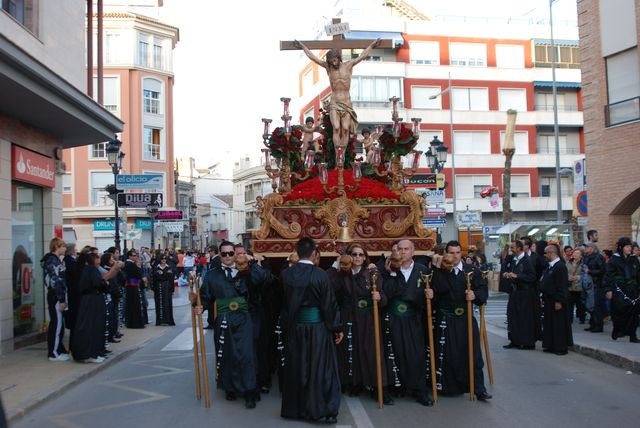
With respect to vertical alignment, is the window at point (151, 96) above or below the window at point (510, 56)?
below

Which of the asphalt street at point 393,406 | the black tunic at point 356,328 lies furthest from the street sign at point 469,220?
the black tunic at point 356,328

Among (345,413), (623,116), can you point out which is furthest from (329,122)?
(623,116)

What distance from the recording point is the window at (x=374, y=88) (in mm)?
41812

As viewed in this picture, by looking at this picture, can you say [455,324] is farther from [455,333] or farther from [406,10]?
[406,10]

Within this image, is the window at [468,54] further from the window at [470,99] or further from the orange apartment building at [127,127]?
the orange apartment building at [127,127]

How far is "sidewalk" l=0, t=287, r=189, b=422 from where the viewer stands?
7.75 meters

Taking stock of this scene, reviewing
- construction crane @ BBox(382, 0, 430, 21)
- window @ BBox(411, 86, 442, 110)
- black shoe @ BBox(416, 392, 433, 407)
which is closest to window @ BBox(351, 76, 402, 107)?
window @ BBox(411, 86, 442, 110)

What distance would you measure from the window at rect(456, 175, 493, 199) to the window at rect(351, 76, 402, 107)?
6984 mm

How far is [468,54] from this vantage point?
43594 millimetres

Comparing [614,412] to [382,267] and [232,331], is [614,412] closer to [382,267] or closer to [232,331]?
[382,267]

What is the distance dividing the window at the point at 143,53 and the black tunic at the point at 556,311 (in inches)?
1404

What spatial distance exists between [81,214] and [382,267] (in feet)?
116

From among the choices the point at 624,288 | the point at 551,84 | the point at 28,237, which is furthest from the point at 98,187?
the point at 624,288

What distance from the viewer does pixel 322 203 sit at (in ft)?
31.4
